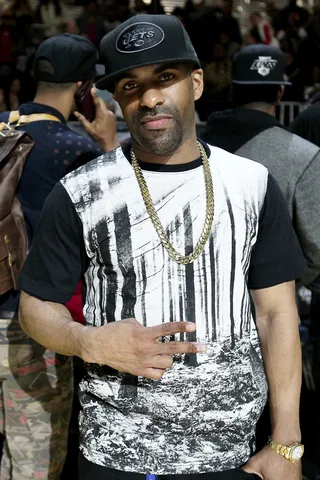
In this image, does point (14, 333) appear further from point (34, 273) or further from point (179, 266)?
point (179, 266)

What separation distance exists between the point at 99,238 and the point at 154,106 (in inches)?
14.5

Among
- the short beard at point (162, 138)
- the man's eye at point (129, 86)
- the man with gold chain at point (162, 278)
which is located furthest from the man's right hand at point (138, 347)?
the man's eye at point (129, 86)

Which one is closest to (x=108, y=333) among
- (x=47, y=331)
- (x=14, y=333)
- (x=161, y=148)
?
(x=47, y=331)

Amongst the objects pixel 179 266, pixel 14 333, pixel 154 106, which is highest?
pixel 154 106

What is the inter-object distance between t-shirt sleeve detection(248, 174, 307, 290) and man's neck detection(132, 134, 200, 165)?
24 centimetres

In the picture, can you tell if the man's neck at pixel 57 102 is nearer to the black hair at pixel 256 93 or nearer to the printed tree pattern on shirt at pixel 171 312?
the black hair at pixel 256 93

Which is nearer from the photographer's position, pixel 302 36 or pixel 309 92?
pixel 309 92

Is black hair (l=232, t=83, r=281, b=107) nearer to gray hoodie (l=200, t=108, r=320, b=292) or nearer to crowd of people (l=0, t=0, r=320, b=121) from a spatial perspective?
gray hoodie (l=200, t=108, r=320, b=292)

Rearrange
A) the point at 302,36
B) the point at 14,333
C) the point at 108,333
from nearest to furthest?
the point at 108,333
the point at 14,333
the point at 302,36

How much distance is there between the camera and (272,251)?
83.0 inches

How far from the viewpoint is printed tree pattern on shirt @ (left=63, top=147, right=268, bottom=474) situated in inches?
77.5

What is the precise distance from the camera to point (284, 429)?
82.0 inches

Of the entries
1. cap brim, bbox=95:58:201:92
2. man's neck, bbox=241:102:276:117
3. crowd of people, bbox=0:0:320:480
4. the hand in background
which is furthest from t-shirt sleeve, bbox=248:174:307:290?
the hand in background

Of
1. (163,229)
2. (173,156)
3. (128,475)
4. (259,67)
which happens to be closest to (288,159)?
(259,67)
